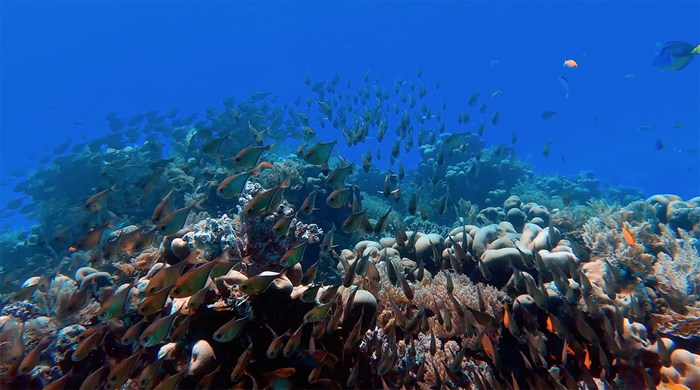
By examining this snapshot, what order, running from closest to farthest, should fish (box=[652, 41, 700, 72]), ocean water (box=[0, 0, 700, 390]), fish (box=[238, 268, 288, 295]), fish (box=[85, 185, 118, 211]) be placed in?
fish (box=[238, 268, 288, 295]) → ocean water (box=[0, 0, 700, 390]) → fish (box=[85, 185, 118, 211]) → fish (box=[652, 41, 700, 72])

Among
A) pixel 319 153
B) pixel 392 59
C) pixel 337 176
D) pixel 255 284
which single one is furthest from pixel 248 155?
pixel 392 59

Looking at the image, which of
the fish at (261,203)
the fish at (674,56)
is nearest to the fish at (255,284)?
the fish at (261,203)

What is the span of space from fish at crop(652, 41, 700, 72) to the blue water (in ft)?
230

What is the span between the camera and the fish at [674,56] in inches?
358

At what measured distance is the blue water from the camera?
83.4m

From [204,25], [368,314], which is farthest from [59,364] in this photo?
[204,25]

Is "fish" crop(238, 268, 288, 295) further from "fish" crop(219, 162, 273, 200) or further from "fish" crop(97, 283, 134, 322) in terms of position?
"fish" crop(219, 162, 273, 200)

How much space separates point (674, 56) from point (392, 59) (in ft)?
311

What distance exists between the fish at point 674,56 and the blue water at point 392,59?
7000 centimetres

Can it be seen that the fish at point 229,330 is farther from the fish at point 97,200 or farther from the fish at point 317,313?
the fish at point 97,200

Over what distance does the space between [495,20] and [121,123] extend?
3556 inches

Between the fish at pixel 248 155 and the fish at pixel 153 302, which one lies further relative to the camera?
the fish at pixel 248 155

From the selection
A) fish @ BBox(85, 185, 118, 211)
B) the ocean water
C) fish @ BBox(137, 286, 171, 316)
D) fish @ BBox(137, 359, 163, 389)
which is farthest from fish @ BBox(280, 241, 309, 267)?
fish @ BBox(85, 185, 118, 211)

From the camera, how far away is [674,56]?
30.5ft
